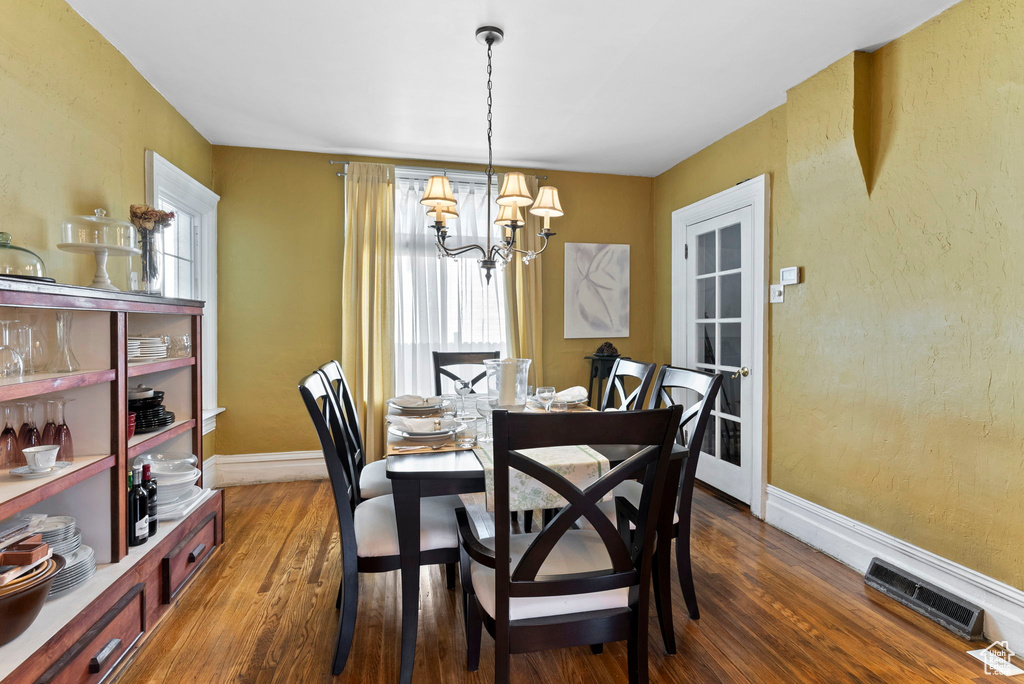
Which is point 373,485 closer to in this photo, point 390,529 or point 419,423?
point 419,423

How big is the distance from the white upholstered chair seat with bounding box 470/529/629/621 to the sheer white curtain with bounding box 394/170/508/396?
8.56 feet

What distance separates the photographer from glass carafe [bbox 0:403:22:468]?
5.76ft

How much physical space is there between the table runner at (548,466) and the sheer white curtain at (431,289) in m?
2.38

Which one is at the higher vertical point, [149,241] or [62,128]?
[62,128]

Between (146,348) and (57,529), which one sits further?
(146,348)

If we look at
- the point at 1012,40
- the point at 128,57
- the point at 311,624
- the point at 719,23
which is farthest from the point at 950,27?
the point at 128,57

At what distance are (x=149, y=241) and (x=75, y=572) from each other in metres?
1.52

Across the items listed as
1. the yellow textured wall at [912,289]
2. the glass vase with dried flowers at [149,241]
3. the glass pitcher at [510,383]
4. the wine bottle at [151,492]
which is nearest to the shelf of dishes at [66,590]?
the wine bottle at [151,492]

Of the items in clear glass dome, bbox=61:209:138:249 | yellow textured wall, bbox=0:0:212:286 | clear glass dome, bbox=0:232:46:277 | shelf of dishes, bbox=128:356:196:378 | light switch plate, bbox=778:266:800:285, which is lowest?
shelf of dishes, bbox=128:356:196:378

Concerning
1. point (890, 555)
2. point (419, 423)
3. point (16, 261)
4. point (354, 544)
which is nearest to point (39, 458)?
point (16, 261)

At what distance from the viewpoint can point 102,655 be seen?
168cm

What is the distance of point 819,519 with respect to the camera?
282 centimetres

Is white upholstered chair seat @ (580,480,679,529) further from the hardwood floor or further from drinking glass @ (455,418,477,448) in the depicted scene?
drinking glass @ (455,418,477,448)

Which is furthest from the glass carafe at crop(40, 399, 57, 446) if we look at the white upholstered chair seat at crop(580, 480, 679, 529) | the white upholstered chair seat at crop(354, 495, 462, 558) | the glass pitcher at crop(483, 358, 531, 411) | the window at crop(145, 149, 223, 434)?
the white upholstered chair seat at crop(580, 480, 679, 529)
